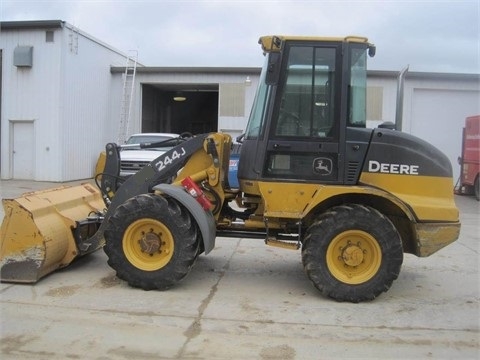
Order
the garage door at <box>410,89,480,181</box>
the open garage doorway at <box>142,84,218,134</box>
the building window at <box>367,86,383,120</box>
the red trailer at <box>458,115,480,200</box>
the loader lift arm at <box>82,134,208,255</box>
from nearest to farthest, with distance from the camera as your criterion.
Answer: the loader lift arm at <box>82,134,208,255</box> < the red trailer at <box>458,115,480,200</box> < the building window at <box>367,86,383,120</box> < the garage door at <box>410,89,480,181</box> < the open garage doorway at <box>142,84,218,134</box>

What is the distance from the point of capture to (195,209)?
570 cm

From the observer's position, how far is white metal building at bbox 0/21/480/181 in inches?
732

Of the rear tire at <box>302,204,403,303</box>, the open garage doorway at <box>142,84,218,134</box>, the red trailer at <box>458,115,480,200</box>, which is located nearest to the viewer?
the rear tire at <box>302,204,403,303</box>

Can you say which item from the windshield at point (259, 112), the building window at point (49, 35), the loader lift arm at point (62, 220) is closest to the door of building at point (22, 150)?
the building window at point (49, 35)

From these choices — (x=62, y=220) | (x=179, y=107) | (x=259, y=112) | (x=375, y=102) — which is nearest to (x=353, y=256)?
(x=259, y=112)

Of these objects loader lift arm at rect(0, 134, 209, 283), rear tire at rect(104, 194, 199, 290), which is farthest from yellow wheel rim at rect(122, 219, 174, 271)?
loader lift arm at rect(0, 134, 209, 283)

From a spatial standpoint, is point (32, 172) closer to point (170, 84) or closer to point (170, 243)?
point (170, 84)

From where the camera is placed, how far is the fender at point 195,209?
18.6 feet

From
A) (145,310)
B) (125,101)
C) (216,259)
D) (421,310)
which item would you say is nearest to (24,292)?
(145,310)

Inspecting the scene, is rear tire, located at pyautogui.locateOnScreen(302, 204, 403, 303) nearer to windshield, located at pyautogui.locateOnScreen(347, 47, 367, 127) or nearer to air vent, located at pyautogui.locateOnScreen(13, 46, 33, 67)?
windshield, located at pyautogui.locateOnScreen(347, 47, 367, 127)

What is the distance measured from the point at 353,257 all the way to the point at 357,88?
73.6 inches

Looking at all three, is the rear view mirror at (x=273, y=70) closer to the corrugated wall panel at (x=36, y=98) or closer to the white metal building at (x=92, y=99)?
the white metal building at (x=92, y=99)

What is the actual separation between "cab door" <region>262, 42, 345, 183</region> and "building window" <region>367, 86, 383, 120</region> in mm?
14827

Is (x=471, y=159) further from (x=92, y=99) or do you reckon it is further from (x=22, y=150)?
(x=22, y=150)
